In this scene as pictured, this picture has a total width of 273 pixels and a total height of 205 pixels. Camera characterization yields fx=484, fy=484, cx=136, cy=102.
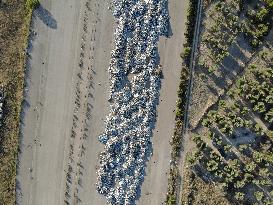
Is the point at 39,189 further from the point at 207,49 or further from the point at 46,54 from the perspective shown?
the point at 207,49

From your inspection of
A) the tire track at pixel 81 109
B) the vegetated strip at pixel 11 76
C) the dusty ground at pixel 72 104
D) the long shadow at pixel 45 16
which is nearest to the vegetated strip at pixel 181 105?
the dusty ground at pixel 72 104

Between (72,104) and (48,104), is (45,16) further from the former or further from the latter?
(72,104)

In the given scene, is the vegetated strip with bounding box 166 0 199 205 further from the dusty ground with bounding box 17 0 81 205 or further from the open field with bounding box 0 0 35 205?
the open field with bounding box 0 0 35 205

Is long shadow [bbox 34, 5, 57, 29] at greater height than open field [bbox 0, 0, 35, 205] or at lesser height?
greater

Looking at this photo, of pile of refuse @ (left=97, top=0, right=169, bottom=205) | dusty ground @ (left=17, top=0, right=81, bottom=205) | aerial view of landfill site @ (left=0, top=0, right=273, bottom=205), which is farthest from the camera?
dusty ground @ (left=17, top=0, right=81, bottom=205)

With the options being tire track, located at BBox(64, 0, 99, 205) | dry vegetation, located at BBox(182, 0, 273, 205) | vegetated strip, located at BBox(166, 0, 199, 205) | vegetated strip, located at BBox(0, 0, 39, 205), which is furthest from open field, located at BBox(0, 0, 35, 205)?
dry vegetation, located at BBox(182, 0, 273, 205)

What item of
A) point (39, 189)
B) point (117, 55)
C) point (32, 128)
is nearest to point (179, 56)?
point (117, 55)

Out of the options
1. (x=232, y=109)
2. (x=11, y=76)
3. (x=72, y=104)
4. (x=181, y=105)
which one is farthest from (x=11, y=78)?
(x=232, y=109)

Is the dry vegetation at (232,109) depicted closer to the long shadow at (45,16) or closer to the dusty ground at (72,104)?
the dusty ground at (72,104)
